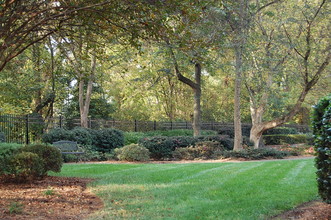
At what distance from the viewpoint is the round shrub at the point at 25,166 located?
871 cm

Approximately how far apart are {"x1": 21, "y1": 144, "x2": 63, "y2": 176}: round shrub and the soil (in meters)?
0.50

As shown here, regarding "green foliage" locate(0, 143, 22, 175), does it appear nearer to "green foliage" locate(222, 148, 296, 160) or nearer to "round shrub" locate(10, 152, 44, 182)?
"round shrub" locate(10, 152, 44, 182)

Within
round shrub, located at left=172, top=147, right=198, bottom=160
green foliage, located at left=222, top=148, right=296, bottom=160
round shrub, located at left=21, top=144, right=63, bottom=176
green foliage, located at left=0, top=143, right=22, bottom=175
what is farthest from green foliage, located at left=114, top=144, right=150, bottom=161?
green foliage, located at left=0, top=143, right=22, bottom=175

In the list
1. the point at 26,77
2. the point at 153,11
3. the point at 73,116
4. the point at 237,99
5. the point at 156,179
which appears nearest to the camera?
the point at 153,11

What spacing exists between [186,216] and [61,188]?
12.9ft

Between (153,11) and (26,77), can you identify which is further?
(26,77)

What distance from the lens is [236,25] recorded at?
59.9ft

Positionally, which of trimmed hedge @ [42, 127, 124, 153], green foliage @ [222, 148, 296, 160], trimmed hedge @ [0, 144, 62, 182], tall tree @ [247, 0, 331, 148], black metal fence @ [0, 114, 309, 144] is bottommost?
green foliage @ [222, 148, 296, 160]

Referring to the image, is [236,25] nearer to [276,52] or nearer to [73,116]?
[276,52]

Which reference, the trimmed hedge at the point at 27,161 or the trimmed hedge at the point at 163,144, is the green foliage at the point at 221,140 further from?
the trimmed hedge at the point at 27,161

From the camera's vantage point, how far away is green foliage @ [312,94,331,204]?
5227mm

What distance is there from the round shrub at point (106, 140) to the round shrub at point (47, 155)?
851 cm

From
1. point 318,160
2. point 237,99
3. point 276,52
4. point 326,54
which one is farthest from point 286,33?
point 318,160

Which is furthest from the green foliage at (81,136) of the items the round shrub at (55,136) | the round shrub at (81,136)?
the round shrub at (55,136)
